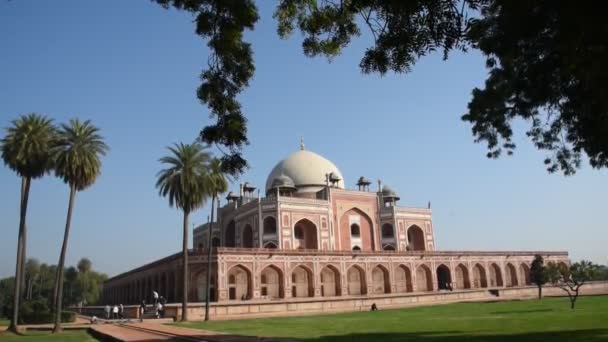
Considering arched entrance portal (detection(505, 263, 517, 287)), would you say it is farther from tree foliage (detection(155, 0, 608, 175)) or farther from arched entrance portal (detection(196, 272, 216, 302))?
tree foliage (detection(155, 0, 608, 175))

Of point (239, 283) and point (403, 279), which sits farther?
point (403, 279)

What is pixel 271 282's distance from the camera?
3897cm

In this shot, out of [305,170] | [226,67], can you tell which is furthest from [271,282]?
[226,67]

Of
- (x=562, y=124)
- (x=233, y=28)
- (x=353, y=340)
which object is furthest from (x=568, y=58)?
(x=353, y=340)

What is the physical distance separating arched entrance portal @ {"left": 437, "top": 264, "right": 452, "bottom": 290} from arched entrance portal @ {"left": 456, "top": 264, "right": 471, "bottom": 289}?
3.78 ft

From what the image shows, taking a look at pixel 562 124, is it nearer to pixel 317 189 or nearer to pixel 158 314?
pixel 158 314

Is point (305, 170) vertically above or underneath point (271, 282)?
above

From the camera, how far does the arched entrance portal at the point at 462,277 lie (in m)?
49.6

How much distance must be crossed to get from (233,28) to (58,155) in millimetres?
24378

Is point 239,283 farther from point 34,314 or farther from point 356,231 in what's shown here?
point 356,231

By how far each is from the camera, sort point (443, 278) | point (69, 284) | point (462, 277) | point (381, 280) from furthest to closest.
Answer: point (69, 284), point (443, 278), point (462, 277), point (381, 280)

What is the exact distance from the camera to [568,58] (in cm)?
605

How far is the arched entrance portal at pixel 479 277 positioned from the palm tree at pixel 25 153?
41.4 m

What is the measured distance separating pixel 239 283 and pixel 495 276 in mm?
30049
